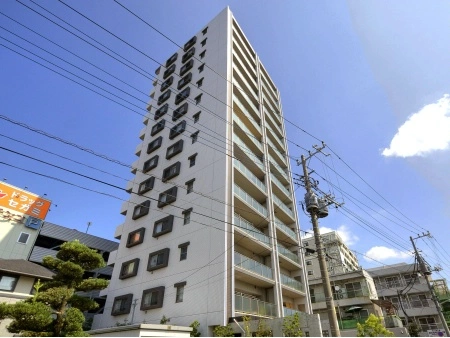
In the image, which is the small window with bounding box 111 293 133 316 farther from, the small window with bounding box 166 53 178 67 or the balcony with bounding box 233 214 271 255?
the small window with bounding box 166 53 178 67

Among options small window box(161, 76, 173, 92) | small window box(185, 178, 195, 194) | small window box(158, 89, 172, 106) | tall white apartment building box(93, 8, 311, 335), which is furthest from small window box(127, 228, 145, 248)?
small window box(161, 76, 173, 92)

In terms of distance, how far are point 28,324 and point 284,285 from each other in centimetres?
1699

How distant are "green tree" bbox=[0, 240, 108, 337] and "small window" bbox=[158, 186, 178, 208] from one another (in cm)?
957

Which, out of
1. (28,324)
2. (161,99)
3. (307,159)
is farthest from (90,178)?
(161,99)

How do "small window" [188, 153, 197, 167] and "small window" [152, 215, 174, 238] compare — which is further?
"small window" [188, 153, 197, 167]

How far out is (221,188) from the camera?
20203 millimetres

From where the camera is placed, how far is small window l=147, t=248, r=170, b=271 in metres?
19.9

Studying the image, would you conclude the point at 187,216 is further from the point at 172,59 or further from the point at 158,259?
the point at 172,59

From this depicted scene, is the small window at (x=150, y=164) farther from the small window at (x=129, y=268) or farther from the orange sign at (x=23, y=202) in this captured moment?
the orange sign at (x=23, y=202)

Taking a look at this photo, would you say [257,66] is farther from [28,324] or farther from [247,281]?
[28,324]

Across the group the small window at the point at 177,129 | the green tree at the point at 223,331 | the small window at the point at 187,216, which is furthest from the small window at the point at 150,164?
the green tree at the point at 223,331

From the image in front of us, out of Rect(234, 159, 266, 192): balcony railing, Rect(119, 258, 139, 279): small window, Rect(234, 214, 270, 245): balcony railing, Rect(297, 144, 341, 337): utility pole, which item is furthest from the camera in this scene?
Rect(234, 159, 266, 192): balcony railing

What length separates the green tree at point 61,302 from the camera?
1069 cm

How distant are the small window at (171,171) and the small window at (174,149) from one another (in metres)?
1.43
